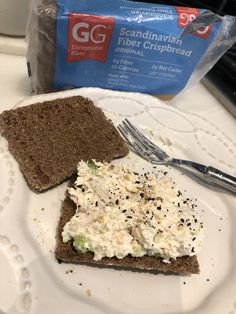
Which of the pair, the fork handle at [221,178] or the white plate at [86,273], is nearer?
the white plate at [86,273]

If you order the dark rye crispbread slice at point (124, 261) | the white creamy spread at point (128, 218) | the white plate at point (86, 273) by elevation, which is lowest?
the white plate at point (86, 273)

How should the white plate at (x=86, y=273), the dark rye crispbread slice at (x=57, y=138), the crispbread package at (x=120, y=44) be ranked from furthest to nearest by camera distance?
the crispbread package at (x=120, y=44)
the dark rye crispbread slice at (x=57, y=138)
the white plate at (x=86, y=273)

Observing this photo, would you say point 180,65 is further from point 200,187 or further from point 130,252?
point 130,252

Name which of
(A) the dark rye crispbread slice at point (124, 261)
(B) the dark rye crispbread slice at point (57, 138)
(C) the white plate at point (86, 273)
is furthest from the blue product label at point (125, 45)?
(A) the dark rye crispbread slice at point (124, 261)

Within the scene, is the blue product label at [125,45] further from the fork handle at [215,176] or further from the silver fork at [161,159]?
the fork handle at [215,176]

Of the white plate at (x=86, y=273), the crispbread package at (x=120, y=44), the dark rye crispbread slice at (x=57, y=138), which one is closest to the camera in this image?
the white plate at (x=86, y=273)

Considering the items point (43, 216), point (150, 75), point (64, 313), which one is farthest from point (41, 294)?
point (150, 75)
